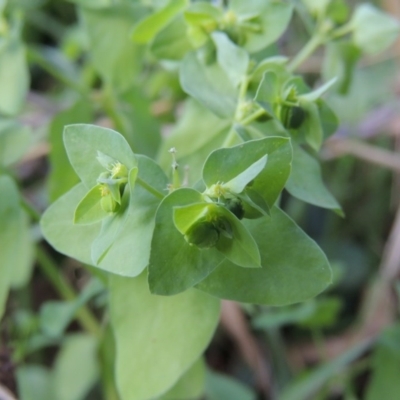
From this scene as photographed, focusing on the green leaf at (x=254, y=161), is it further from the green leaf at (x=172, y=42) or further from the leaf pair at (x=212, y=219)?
the green leaf at (x=172, y=42)

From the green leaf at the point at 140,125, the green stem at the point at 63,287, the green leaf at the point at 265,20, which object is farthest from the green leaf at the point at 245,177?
the green stem at the point at 63,287

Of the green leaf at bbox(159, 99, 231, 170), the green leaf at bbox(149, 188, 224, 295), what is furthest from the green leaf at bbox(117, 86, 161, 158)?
the green leaf at bbox(149, 188, 224, 295)

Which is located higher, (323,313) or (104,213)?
(104,213)

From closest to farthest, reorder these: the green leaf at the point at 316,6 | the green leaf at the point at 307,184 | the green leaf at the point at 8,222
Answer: the green leaf at the point at 307,184
the green leaf at the point at 8,222
the green leaf at the point at 316,6

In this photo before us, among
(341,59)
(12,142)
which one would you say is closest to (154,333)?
(12,142)

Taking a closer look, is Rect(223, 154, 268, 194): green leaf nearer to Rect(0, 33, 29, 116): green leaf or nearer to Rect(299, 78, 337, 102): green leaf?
Rect(299, 78, 337, 102): green leaf

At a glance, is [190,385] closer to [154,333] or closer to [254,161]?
[154,333]
